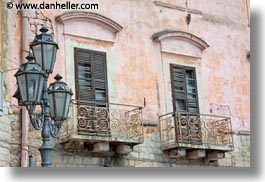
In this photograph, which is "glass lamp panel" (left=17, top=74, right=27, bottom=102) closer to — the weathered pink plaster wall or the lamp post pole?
the lamp post pole

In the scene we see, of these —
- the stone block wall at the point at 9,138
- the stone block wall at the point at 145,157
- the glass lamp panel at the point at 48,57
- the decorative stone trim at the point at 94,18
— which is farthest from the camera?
the decorative stone trim at the point at 94,18

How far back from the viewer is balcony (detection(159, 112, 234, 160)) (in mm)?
4660

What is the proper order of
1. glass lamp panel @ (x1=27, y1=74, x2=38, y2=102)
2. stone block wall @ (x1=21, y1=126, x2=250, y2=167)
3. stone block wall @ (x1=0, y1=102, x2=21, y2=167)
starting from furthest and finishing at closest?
1. stone block wall @ (x1=21, y1=126, x2=250, y2=167)
2. stone block wall @ (x1=0, y1=102, x2=21, y2=167)
3. glass lamp panel @ (x1=27, y1=74, x2=38, y2=102)

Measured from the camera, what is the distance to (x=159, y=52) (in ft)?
16.2

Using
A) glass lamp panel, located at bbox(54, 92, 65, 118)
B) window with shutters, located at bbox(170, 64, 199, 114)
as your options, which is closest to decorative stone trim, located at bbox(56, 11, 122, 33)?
window with shutters, located at bbox(170, 64, 199, 114)

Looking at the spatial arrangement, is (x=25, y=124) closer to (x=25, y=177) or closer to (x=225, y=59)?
(x=25, y=177)

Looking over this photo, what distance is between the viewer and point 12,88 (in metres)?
4.00

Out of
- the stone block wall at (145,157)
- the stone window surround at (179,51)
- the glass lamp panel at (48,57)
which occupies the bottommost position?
the stone block wall at (145,157)

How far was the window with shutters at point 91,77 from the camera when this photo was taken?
4.55m

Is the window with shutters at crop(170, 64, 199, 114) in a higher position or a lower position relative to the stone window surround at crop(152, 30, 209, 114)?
lower

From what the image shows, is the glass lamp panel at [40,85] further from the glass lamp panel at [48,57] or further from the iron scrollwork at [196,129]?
the iron scrollwork at [196,129]

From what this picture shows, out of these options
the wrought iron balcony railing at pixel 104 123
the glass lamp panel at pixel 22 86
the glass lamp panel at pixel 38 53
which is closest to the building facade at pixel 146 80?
the wrought iron balcony railing at pixel 104 123

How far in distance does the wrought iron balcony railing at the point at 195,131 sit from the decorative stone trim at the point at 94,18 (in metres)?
0.78

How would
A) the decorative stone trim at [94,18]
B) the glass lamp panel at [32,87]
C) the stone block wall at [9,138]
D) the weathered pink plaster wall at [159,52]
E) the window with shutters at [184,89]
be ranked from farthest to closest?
the window with shutters at [184,89]
the weathered pink plaster wall at [159,52]
the decorative stone trim at [94,18]
the stone block wall at [9,138]
the glass lamp panel at [32,87]
